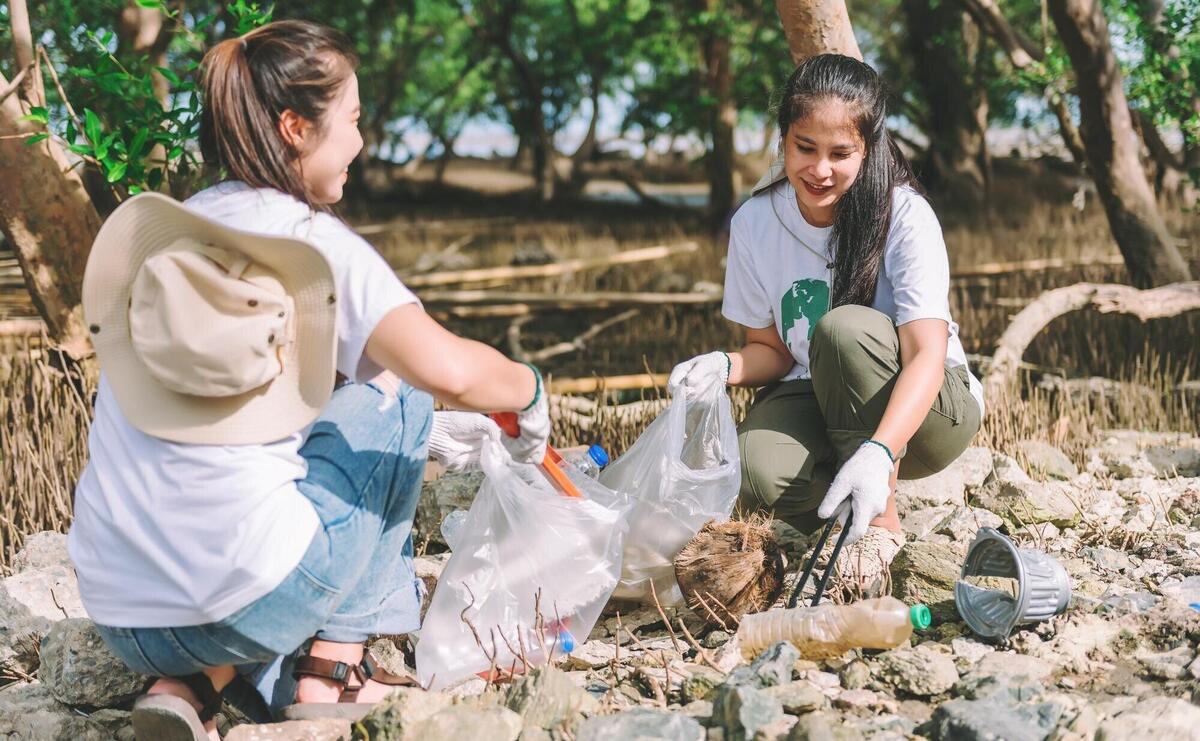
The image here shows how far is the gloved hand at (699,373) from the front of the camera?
2.71m

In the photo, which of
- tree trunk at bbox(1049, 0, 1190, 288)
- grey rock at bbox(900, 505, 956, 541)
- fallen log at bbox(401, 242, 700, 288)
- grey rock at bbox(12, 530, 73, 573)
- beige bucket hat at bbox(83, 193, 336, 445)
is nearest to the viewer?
beige bucket hat at bbox(83, 193, 336, 445)

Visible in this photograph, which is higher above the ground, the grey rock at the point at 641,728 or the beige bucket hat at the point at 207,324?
the beige bucket hat at the point at 207,324

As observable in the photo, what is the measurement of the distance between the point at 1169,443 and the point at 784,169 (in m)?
1.77

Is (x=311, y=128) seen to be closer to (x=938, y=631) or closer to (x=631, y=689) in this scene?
(x=631, y=689)

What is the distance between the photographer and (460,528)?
93.4 inches

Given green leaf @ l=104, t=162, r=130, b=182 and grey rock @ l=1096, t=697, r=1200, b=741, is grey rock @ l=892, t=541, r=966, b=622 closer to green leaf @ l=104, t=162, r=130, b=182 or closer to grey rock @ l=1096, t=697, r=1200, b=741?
grey rock @ l=1096, t=697, r=1200, b=741

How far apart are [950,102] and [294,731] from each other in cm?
1042

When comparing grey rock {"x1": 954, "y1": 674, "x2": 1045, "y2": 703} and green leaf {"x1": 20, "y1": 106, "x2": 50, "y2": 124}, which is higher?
green leaf {"x1": 20, "y1": 106, "x2": 50, "y2": 124}

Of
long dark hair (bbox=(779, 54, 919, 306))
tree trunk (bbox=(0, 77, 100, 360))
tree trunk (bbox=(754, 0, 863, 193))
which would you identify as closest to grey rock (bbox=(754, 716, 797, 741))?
long dark hair (bbox=(779, 54, 919, 306))

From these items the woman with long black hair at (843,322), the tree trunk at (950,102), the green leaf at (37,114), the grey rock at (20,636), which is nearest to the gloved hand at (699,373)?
the woman with long black hair at (843,322)

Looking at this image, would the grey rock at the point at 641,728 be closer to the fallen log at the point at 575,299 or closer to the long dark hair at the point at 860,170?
the long dark hair at the point at 860,170

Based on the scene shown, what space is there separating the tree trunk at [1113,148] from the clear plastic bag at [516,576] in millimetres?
3448

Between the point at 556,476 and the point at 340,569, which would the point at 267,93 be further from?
the point at 556,476

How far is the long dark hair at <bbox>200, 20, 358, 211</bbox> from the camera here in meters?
1.82
